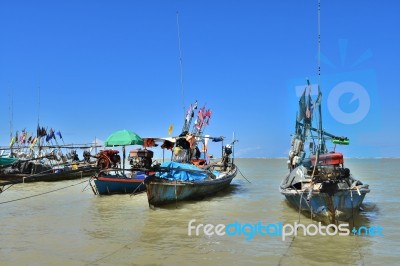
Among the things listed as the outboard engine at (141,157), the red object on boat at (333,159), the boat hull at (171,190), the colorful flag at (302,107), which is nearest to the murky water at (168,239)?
the boat hull at (171,190)

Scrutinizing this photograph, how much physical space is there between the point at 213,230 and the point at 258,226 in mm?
1580

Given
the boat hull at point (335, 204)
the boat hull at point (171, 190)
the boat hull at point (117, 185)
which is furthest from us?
the boat hull at point (117, 185)

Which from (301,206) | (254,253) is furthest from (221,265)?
(301,206)

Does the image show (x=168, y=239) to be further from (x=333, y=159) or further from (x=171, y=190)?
(x=333, y=159)

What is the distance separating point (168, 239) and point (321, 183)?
462 cm

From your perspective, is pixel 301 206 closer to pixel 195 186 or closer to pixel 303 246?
pixel 303 246

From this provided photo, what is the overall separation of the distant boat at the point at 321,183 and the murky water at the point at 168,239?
2.66 feet

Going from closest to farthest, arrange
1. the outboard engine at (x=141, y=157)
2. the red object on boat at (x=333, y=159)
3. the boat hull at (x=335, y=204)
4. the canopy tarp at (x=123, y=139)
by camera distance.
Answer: the boat hull at (x=335, y=204)
the red object on boat at (x=333, y=159)
the canopy tarp at (x=123, y=139)
the outboard engine at (x=141, y=157)

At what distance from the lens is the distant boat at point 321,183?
10.7m

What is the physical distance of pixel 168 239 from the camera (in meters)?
10.1

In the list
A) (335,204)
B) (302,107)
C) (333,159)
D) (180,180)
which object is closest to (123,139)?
(180,180)

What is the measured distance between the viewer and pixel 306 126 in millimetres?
15641

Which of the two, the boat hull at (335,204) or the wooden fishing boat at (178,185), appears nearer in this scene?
the boat hull at (335,204)

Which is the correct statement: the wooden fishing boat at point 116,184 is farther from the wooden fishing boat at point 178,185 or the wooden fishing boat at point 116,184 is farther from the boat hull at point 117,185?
the wooden fishing boat at point 178,185
